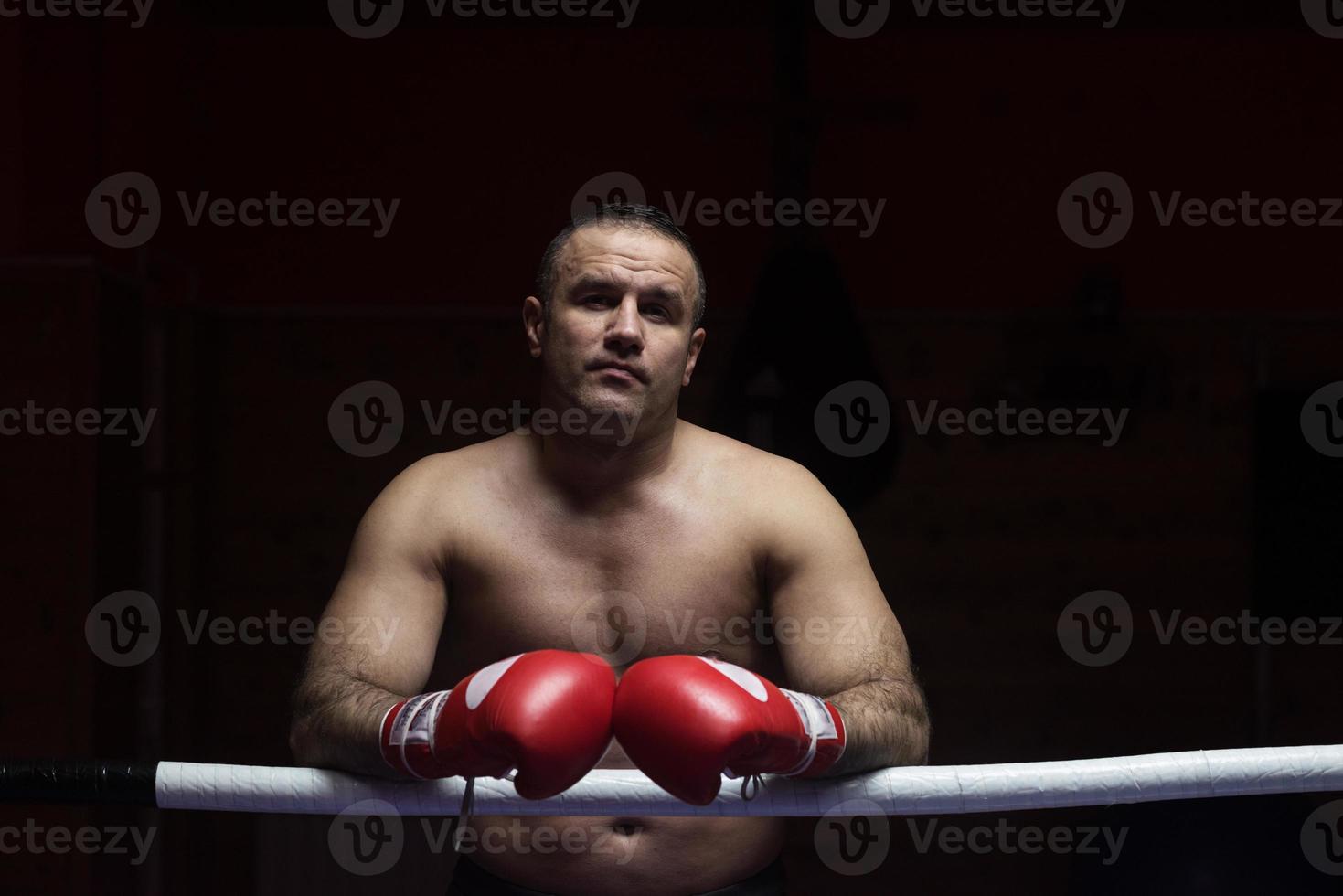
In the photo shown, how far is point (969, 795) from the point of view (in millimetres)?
1241

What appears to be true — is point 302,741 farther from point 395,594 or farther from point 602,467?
point 602,467

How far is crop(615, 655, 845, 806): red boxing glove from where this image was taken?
1.12 metres

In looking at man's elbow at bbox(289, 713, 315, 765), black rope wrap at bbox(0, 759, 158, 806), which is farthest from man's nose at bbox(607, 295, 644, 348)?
black rope wrap at bbox(0, 759, 158, 806)

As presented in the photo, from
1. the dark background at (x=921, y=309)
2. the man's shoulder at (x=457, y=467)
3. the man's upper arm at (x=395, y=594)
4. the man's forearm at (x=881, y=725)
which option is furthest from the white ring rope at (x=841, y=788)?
the dark background at (x=921, y=309)

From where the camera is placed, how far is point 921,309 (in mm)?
3369

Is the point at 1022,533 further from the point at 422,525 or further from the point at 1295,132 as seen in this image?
the point at 422,525

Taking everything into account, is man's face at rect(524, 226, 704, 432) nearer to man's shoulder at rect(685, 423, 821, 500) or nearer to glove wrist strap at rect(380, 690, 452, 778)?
man's shoulder at rect(685, 423, 821, 500)

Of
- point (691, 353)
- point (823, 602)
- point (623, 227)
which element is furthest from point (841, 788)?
point (623, 227)

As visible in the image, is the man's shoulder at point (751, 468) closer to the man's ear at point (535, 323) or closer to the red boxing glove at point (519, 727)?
the man's ear at point (535, 323)

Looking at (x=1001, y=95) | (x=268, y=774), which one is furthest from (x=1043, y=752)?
(x=268, y=774)

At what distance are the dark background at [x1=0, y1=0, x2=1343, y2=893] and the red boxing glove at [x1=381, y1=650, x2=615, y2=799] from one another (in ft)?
7.15

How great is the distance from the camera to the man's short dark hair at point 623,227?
5.42 ft

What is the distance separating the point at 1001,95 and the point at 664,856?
264 cm

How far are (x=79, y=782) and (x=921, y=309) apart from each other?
8.62 feet
